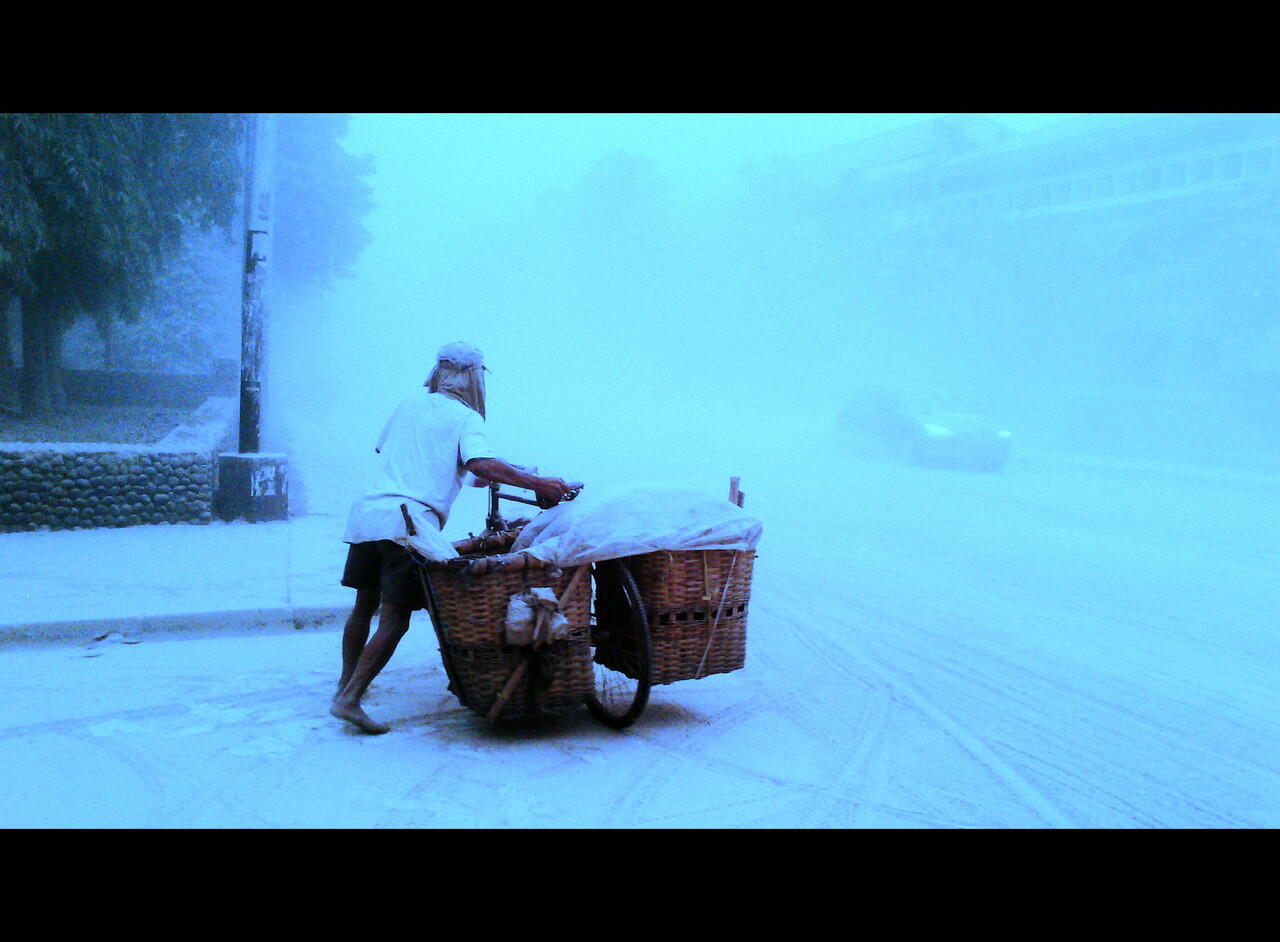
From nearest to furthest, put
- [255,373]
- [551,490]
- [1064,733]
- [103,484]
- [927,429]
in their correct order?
[551,490], [1064,733], [103,484], [255,373], [927,429]

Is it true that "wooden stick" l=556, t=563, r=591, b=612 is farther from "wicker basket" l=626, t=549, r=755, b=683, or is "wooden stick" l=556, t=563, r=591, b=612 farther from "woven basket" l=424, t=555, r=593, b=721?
"wicker basket" l=626, t=549, r=755, b=683

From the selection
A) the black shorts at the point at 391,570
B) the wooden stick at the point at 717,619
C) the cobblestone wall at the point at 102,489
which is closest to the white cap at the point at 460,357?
the black shorts at the point at 391,570

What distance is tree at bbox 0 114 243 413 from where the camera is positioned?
10805mm

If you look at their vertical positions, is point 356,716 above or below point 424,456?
below

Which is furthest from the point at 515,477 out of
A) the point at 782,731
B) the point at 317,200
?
the point at 317,200

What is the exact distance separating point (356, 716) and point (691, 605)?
159 centimetres

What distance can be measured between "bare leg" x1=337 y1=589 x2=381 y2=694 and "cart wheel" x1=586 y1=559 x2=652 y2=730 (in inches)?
42.9

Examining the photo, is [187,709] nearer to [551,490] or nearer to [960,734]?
[551,490]

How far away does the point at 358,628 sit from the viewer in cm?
460

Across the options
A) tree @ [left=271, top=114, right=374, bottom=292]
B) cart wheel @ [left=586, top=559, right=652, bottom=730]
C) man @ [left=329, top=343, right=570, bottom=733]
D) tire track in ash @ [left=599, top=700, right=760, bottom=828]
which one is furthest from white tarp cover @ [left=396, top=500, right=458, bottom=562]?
tree @ [left=271, top=114, right=374, bottom=292]

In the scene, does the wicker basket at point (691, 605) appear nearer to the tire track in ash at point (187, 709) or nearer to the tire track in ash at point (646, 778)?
the tire track in ash at point (646, 778)

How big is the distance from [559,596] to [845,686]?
206 centimetres

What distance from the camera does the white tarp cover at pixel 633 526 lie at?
4.17m

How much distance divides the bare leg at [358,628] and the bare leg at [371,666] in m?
0.19
